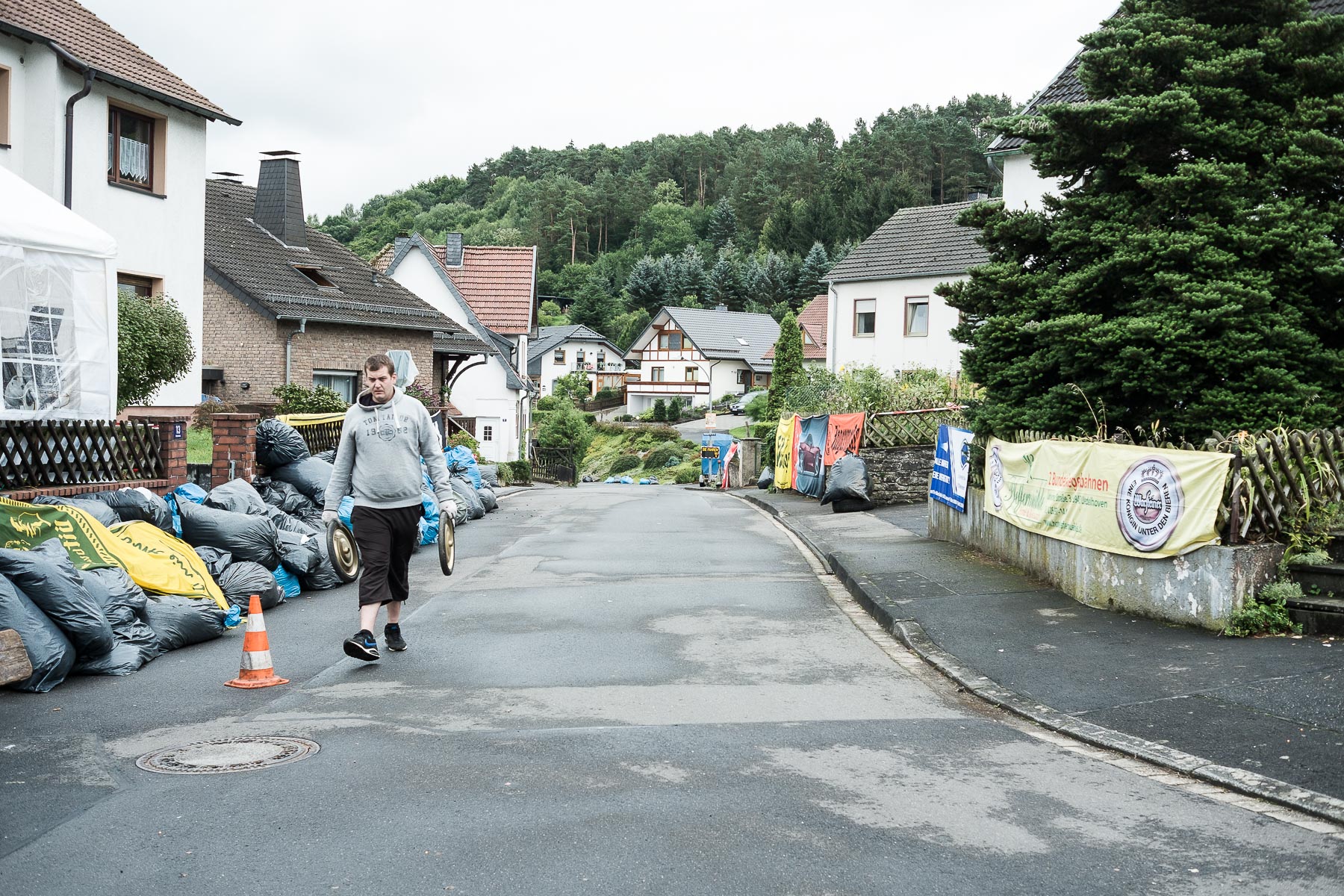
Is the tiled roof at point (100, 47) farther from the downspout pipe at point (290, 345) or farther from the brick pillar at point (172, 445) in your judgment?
the brick pillar at point (172, 445)

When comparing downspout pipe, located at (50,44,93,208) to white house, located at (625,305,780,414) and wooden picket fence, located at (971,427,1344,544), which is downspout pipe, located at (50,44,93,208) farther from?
white house, located at (625,305,780,414)

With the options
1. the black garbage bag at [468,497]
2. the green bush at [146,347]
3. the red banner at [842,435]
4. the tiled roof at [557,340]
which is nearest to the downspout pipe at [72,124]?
the green bush at [146,347]

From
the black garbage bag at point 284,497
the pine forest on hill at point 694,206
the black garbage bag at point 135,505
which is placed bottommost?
the black garbage bag at point 284,497

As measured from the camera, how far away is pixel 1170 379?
35.9 feet

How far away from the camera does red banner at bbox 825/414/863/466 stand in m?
23.0

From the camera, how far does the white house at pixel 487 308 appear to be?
160 ft

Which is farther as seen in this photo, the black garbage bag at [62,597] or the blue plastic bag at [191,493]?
the blue plastic bag at [191,493]

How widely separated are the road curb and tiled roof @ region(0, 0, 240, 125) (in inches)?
631

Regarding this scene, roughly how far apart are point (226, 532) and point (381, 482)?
3.31 metres

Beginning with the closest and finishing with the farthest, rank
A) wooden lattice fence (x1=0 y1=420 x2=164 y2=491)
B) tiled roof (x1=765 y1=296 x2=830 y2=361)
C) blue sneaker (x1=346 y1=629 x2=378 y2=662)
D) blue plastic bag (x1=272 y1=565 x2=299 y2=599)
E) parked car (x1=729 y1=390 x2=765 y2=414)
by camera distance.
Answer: blue sneaker (x1=346 y1=629 x2=378 y2=662)
wooden lattice fence (x1=0 y1=420 x2=164 y2=491)
blue plastic bag (x1=272 y1=565 x2=299 y2=599)
parked car (x1=729 y1=390 x2=765 y2=414)
tiled roof (x1=765 y1=296 x2=830 y2=361)

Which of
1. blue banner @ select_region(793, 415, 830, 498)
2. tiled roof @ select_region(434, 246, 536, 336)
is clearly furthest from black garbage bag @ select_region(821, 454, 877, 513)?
tiled roof @ select_region(434, 246, 536, 336)

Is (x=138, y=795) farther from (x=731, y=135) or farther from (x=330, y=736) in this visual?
(x=731, y=135)

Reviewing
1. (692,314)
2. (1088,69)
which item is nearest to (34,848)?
(1088,69)

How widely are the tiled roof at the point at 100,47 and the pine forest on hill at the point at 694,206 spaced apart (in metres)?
82.6
